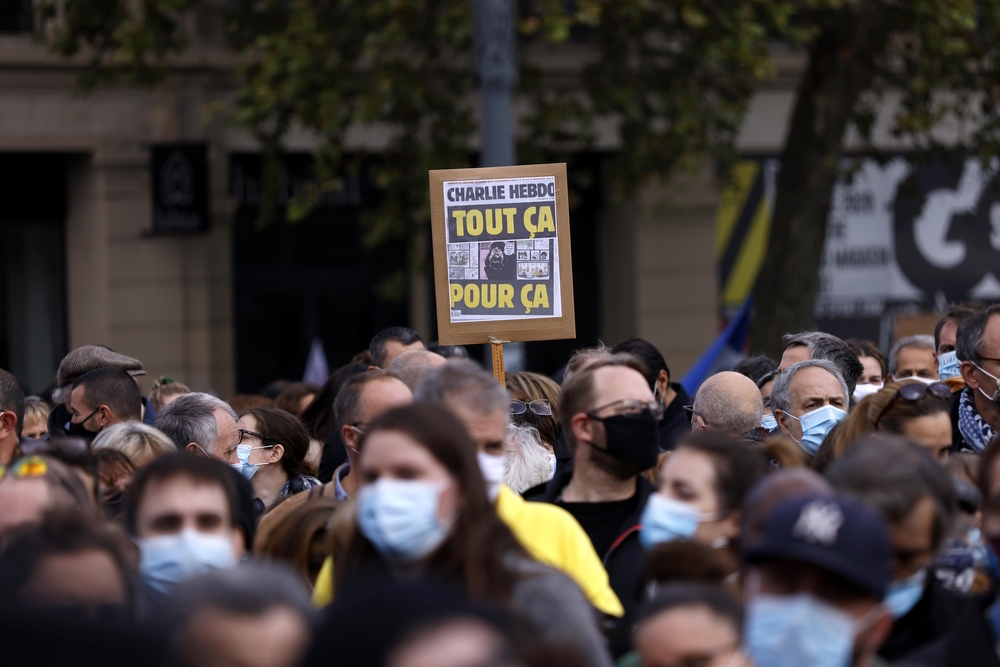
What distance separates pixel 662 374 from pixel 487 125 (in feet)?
13.8

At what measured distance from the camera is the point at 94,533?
3.30 m

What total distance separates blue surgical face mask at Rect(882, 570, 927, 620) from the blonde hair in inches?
107

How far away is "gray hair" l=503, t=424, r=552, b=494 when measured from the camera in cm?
538

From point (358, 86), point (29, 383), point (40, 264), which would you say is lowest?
point (29, 383)

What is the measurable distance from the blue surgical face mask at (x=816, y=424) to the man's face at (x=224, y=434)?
7.66ft

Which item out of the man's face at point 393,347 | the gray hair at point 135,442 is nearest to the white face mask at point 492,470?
the gray hair at point 135,442

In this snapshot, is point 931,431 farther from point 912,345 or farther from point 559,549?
point 912,345

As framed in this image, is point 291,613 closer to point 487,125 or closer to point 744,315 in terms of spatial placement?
point 487,125

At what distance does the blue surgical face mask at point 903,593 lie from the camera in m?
3.18

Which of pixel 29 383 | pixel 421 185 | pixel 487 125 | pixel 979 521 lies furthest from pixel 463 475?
pixel 29 383

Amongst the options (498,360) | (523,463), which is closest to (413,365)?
(498,360)

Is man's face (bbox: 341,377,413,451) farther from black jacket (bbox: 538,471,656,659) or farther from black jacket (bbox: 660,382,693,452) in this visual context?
black jacket (bbox: 660,382,693,452)

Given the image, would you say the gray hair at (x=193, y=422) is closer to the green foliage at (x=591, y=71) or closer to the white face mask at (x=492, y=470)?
the white face mask at (x=492, y=470)

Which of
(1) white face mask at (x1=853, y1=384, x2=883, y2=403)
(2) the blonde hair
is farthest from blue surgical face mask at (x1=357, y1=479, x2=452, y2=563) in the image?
(1) white face mask at (x1=853, y1=384, x2=883, y2=403)
